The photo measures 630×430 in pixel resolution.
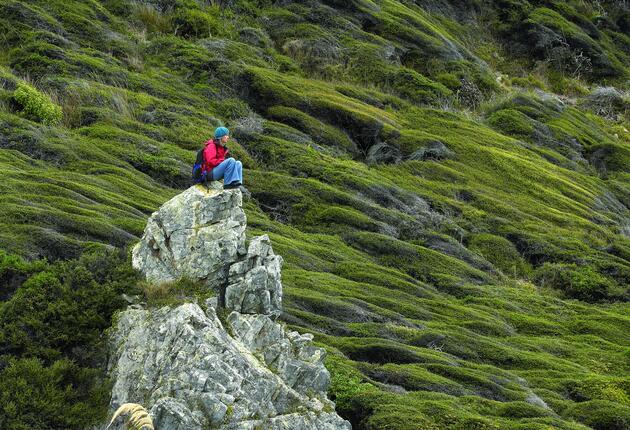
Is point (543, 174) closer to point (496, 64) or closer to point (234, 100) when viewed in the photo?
point (234, 100)

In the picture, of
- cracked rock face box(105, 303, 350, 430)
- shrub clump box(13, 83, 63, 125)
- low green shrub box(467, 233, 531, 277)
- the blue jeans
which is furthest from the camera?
low green shrub box(467, 233, 531, 277)

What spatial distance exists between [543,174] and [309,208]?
59.0ft

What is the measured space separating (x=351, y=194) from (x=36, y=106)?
13554 millimetres

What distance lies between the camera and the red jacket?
23.0 m

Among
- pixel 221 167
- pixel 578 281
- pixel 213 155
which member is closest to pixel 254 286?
pixel 221 167

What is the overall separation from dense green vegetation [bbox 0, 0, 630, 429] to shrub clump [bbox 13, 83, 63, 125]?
3.5 inches

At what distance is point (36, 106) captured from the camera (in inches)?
1430

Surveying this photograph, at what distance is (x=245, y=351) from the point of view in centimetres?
1942

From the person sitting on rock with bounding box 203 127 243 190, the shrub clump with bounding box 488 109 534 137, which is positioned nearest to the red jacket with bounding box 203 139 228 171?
the person sitting on rock with bounding box 203 127 243 190

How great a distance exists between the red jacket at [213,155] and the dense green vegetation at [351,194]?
3.52 m

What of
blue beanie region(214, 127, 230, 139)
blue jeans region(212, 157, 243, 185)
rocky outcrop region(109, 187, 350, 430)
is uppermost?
blue beanie region(214, 127, 230, 139)

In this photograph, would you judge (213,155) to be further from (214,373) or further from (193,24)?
(193,24)

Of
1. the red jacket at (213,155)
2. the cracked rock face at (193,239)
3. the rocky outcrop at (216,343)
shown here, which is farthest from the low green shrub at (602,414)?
the red jacket at (213,155)

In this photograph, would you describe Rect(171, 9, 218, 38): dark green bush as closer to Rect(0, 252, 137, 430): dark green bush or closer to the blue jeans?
the blue jeans
